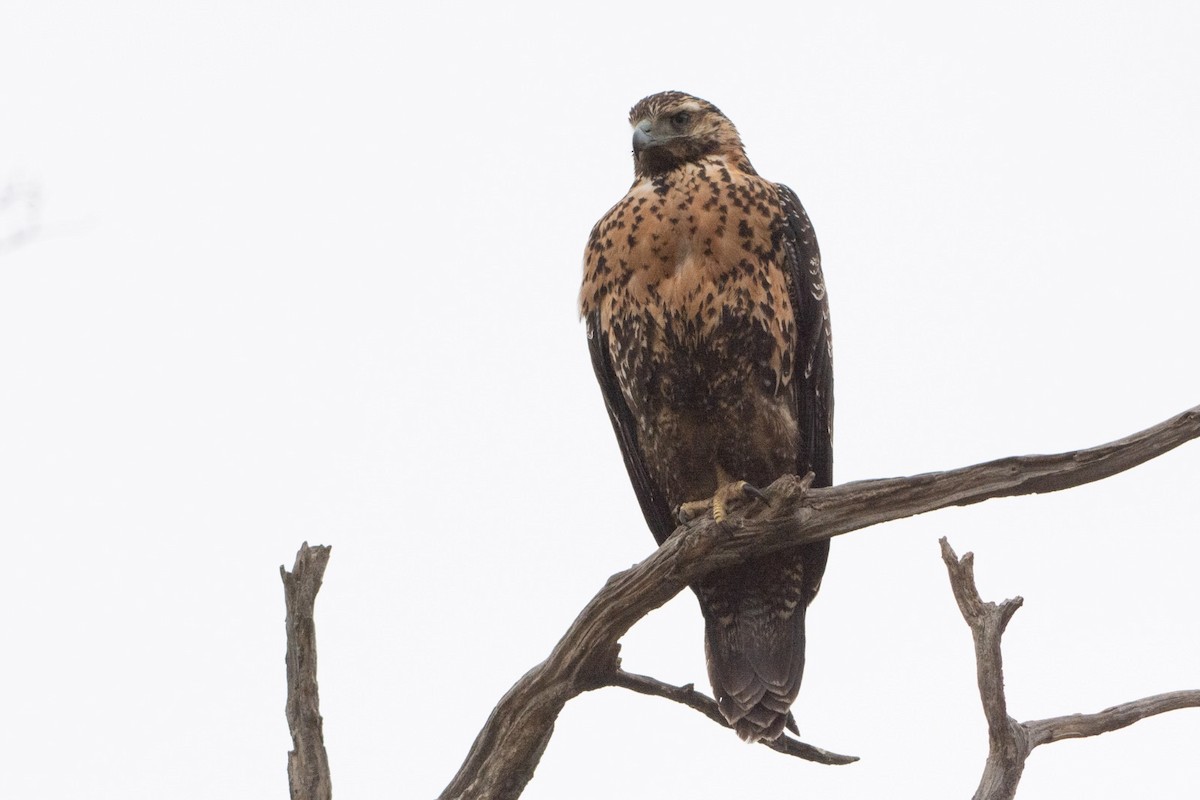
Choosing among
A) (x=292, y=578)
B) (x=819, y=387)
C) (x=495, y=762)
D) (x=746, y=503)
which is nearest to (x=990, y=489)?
(x=746, y=503)

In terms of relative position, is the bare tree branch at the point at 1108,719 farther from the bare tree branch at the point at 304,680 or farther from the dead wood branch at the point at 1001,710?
the bare tree branch at the point at 304,680

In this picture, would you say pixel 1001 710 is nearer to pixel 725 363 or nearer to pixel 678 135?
pixel 725 363

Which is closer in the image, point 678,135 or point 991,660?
point 991,660

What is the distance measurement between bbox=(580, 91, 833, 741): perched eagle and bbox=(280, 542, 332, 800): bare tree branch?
1607 mm

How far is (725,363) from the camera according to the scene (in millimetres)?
5492

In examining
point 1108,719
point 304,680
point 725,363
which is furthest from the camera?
point 725,363

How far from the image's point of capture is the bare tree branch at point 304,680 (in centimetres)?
419

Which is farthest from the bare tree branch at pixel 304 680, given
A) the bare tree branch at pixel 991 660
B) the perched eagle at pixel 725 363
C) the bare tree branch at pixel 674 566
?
the bare tree branch at pixel 991 660

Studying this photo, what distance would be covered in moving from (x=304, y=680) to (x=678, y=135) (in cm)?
297

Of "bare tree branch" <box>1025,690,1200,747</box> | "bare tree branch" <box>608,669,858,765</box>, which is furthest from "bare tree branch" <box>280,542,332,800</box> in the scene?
"bare tree branch" <box>1025,690,1200,747</box>

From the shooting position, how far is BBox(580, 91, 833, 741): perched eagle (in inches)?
217

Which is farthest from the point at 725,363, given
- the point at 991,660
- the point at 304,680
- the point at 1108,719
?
the point at 304,680

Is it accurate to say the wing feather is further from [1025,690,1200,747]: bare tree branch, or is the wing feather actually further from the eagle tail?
[1025,690,1200,747]: bare tree branch

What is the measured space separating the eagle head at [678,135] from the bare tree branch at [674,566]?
184 cm
